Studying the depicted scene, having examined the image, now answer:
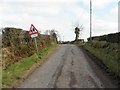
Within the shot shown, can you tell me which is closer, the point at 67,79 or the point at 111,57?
the point at 67,79

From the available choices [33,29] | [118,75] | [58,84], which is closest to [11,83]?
[58,84]

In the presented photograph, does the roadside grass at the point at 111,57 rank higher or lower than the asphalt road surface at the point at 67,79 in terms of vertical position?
higher

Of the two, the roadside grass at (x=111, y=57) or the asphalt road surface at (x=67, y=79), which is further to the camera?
the roadside grass at (x=111, y=57)

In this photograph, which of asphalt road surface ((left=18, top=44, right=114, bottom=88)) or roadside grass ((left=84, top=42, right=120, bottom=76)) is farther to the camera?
roadside grass ((left=84, top=42, right=120, bottom=76))

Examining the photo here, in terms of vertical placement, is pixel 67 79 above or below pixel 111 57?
below

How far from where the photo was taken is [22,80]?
14.4 meters

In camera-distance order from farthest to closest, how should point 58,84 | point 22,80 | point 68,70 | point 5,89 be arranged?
point 68,70 < point 22,80 < point 58,84 < point 5,89

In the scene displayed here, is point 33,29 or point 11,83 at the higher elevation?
point 33,29

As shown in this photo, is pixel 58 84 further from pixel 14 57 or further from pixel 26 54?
pixel 26 54

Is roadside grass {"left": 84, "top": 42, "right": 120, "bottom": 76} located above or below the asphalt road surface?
above

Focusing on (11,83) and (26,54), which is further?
(26,54)

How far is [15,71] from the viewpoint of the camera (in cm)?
1623

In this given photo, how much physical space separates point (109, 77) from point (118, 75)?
471mm

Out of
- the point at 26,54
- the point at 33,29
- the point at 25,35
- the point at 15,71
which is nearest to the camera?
the point at 15,71
